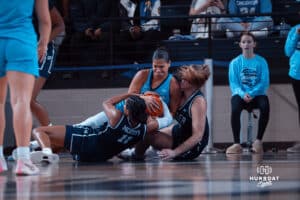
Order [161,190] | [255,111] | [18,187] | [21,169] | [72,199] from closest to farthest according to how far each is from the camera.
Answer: [72,199], [161,190], [18,187], [21,169], [255,111]

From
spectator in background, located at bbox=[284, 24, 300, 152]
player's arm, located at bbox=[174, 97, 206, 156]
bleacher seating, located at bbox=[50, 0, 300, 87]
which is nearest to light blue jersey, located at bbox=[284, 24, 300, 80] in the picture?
spectator in background, located at bbox=[284, 24, 300, 152]

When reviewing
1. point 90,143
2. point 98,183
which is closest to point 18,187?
point 98,183

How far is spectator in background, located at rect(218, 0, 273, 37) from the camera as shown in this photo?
11281 millimetres

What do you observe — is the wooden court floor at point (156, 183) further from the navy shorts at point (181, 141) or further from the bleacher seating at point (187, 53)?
the bleacher seating at point (187, 53)

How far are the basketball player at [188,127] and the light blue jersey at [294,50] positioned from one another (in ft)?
8.20

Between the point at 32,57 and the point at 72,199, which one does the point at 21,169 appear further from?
the point at 72,199

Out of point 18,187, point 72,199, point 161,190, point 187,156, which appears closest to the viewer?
point 72,199

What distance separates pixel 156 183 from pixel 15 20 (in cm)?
184

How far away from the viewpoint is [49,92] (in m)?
11.4

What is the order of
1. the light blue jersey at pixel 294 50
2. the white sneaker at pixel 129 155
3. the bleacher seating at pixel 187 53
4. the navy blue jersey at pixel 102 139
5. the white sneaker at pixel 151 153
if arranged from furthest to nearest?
the bleacher seating at pixel 187 53 < the light blue jersey at pixel 294 50 < the white sneaker at pixel 151 153 < the white sneaker at pixel 129 155 < the navy blue jersey at pixel 102 139

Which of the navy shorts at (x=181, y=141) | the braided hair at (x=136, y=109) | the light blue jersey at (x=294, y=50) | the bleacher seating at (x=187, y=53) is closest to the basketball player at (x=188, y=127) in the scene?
the navy shorts at (x=181, y=141)

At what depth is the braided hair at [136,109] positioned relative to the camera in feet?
23.8

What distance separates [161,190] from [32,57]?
1933mm

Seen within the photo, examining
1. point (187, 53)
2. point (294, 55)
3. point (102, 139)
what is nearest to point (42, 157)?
point (102, 139)
